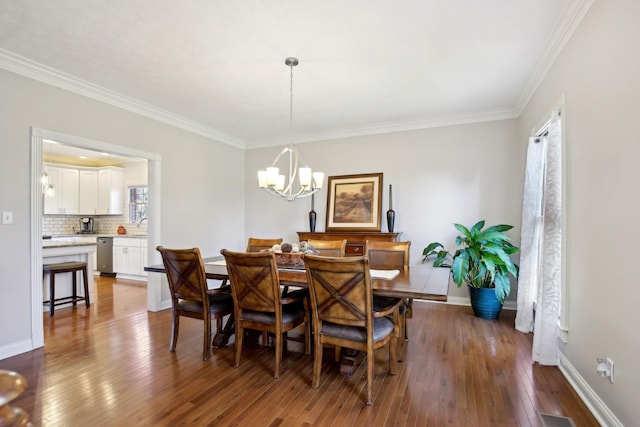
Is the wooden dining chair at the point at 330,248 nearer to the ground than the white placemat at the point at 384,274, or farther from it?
farther from it

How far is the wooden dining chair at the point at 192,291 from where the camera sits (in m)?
2.67

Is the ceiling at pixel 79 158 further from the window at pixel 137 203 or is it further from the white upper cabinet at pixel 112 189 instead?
the window at pixel 137 203

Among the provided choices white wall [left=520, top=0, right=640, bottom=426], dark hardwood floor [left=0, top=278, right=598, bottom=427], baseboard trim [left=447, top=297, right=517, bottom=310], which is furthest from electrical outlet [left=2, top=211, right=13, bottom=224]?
baseboard trim [left=447, top=297, right=517, bottom=310]

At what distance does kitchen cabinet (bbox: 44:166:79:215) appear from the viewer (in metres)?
6.68

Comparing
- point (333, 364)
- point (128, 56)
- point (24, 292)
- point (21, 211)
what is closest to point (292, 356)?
point (333, 364)

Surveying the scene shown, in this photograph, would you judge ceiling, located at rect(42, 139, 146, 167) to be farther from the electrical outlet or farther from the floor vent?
the floor vent

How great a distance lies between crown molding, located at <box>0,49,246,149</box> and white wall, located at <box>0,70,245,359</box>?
0.21 feet

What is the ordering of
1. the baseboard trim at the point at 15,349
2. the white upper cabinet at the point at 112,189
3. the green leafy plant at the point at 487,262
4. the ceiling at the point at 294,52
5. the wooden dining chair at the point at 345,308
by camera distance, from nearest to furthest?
the wooden dining chair at the point at 345,308
the ceiling at the point at 294,52
the baseboard trim at the point at 15,349
the green leafy plant at the point at 487,262
the white upper cabinet at the point at 112,189

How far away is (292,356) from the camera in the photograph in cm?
285

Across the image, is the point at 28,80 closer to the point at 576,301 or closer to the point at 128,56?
the point at 128,56

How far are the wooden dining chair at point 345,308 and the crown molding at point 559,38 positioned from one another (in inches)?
86.7

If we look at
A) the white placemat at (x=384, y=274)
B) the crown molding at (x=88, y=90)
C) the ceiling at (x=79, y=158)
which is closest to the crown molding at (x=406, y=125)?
the crown molding at (x=88, y=90)

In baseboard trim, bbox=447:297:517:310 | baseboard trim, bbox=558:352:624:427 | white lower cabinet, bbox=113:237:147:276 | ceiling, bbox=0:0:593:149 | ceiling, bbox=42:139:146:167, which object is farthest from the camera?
white lower cabinet, bbox=113:237:147:276

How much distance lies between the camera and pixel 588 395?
2.07m
